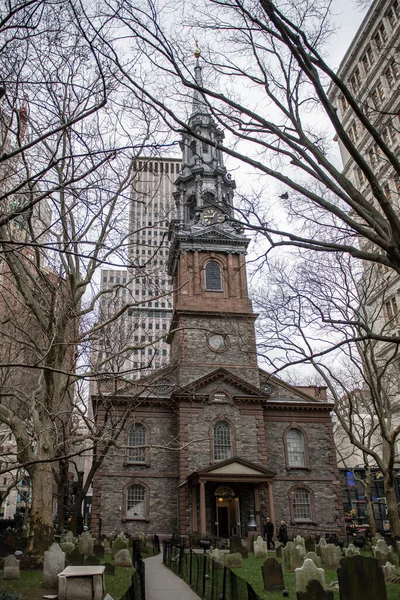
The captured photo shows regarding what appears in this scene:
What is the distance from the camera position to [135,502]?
29578 millimetres

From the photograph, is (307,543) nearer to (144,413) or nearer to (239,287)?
(144,413)

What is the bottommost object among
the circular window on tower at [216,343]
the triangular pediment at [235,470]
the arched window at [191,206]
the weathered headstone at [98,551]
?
the weathered headstone at [98,551]

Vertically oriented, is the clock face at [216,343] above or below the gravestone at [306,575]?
above

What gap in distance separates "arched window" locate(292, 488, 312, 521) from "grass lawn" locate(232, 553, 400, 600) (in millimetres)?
13223

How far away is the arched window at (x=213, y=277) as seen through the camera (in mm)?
36153

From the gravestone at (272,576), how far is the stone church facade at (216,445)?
15552mm

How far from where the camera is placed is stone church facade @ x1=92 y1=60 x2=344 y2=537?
28.5m

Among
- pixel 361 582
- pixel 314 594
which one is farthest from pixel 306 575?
pixel 314 594

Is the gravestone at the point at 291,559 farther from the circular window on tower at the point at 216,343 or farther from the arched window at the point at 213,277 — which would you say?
the arched window at the point at 213,277

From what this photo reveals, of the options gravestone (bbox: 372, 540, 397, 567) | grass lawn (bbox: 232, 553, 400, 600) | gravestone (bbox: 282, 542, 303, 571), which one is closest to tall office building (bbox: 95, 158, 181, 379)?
grass lawn (bbox: 232, 553, 400, 600)

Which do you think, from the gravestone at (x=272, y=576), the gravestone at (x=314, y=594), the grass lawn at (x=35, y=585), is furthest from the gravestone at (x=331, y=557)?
the gravestone at (x=314, y=594)

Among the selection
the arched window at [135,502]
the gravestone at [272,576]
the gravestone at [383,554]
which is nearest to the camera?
the gravestone at [272,576]

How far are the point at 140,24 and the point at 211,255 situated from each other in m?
28.7

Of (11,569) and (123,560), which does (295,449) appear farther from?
(11,569)
